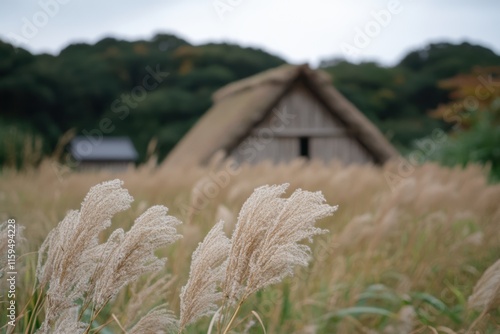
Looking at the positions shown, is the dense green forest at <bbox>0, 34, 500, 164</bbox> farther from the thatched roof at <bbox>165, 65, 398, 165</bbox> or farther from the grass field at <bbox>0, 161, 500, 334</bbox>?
the grass field at <bbox>0, 161, 500, 334</bbox>

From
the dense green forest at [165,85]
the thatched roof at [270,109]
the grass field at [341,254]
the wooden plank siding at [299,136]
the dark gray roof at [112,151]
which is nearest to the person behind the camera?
A: the grass field at [341,254]

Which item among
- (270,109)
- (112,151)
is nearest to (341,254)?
(270,109)

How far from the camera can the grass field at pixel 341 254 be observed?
2.01 metres

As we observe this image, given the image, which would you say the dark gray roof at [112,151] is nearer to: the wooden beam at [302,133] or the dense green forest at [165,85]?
the dense green forest at [165,85]

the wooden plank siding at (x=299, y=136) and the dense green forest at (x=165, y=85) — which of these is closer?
the wooden plank siding at (x=299, y=136)

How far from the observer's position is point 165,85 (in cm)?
2380

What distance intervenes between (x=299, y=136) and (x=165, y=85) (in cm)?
1120

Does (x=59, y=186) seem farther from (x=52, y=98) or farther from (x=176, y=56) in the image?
(x=176, y=56)

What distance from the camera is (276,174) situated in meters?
4.85

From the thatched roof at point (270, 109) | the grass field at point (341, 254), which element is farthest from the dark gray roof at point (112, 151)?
the grass field at point (341, 254)

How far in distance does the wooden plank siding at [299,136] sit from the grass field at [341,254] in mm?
8345

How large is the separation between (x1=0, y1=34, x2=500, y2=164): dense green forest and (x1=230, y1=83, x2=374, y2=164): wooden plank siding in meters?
3.26

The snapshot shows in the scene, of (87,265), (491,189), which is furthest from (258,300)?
(491,189)

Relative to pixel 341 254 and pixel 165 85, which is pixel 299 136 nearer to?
pixel 341 254
